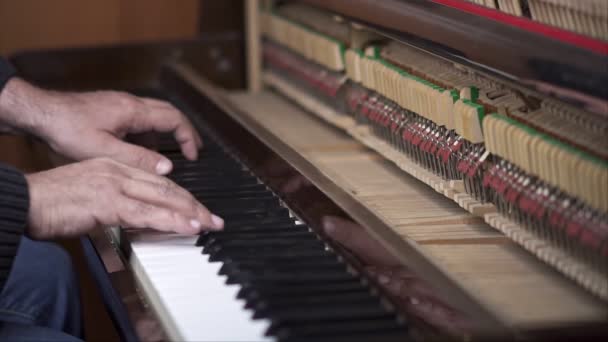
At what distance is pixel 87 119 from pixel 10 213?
2.33 feet

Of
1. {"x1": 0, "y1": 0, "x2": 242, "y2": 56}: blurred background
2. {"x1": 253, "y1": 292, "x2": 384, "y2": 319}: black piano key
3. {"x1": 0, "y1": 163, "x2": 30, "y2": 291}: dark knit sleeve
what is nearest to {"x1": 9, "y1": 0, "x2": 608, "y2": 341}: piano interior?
{"x1": 253, "y1": 292, "x2": 384, "y2": 319}: black piano key

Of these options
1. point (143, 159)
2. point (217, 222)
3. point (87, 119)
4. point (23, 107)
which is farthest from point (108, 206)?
point (23, 107)

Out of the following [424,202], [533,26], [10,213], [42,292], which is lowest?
[42,292]

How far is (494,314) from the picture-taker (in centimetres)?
131

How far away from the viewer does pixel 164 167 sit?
7.18ft

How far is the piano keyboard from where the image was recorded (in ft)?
4.53

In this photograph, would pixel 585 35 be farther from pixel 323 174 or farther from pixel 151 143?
pixel 151 143

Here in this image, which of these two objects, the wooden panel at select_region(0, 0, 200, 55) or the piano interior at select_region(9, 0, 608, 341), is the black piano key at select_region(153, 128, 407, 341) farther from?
the wooden panel at select_region(0, 0, 200, 55)

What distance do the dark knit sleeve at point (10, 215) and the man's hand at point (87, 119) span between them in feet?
1.78

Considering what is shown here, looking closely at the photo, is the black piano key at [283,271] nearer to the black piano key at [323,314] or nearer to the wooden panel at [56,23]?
the black piano key at [323,314]

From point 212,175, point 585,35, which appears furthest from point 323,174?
point 585,35

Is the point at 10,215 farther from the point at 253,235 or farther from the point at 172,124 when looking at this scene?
the point at 172,124

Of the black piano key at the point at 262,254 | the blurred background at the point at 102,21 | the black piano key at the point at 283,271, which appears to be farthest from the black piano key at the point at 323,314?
the blurred background at the point at 102,21

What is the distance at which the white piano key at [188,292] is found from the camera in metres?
1.41
